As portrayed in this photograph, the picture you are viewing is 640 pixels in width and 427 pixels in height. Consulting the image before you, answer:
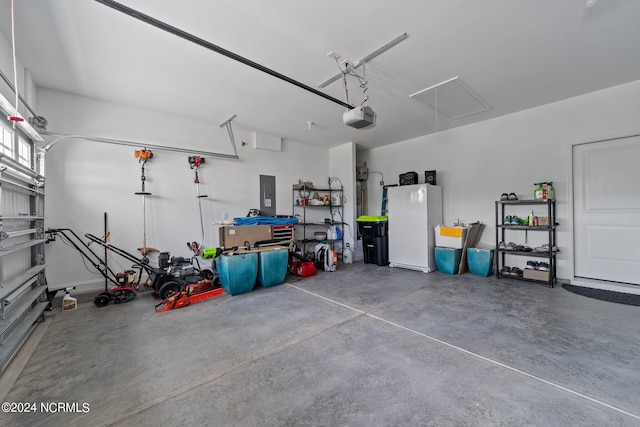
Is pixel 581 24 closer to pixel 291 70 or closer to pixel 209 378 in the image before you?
pixel 291 70

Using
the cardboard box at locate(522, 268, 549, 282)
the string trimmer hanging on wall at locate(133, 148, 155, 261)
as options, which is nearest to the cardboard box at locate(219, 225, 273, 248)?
the string trimmer hanging on wall at locate(133, 148, 155, 261)

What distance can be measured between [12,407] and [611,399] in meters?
3.89

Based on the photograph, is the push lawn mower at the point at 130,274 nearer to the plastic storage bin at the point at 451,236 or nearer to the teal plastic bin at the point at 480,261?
the plastic storage bin at the point at 451,236

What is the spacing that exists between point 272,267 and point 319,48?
3.20m

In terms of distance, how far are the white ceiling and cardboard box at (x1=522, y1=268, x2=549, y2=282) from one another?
9.31 ft

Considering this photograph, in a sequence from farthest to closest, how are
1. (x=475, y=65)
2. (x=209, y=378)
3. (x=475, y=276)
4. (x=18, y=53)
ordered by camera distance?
1. (x=475, y=276)
2. (x=475, y=65)
3. (x=18, y=53)
4. (x=209, y=378)

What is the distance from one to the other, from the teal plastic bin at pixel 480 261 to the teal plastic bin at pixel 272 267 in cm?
355

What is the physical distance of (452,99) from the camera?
3977 mm

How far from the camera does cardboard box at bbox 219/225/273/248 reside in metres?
4.34

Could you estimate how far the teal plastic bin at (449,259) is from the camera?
15.3 feet

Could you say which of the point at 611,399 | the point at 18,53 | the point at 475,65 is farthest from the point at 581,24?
the point at 18,53

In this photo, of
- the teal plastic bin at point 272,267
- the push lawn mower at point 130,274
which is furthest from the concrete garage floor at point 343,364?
the teal plastic bin at point 272,267

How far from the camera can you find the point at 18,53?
2711mm

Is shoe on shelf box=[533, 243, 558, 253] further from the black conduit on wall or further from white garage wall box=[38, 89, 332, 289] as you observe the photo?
white garage wall box=[38, 89, 332, 289]
